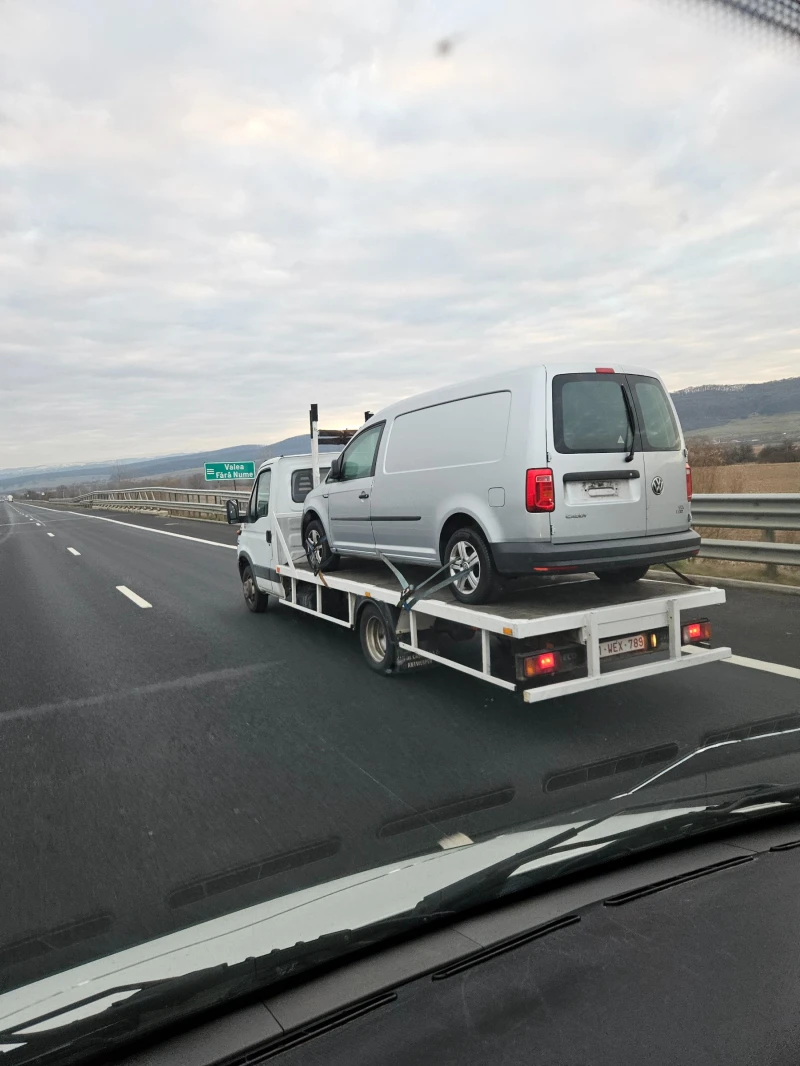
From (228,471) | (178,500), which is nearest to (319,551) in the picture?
(228,471)

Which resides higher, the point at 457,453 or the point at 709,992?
the point at 457,453

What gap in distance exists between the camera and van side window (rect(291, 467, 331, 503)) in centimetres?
949

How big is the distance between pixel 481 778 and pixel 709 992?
7.82 feet

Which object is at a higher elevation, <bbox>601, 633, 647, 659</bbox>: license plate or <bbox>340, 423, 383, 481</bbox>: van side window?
<bbox>340, 423, 383, 481</bbox>: van side window

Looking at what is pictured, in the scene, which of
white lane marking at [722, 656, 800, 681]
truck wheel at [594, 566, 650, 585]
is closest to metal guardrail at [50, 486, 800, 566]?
white lane marking at [722, 656, 800, 681]

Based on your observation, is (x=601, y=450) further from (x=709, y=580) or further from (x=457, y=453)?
(x=709, y=580)

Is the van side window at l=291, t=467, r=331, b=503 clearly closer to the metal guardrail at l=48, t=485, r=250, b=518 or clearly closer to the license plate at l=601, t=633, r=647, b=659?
the license plate at l=601, t=633, r=647, b=659

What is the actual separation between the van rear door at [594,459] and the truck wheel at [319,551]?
3.53 m

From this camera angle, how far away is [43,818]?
4.12m

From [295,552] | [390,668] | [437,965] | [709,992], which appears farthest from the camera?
[295,552]

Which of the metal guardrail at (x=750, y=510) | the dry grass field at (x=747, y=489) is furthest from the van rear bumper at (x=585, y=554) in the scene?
the dry grass field at (x=747, y=489)

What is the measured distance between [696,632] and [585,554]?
101 centimetres

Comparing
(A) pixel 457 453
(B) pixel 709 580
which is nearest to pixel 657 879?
(A) pixel 457 453

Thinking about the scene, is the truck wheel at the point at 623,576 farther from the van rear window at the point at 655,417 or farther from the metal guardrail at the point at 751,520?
the metal guardrail at the point at 751,520
